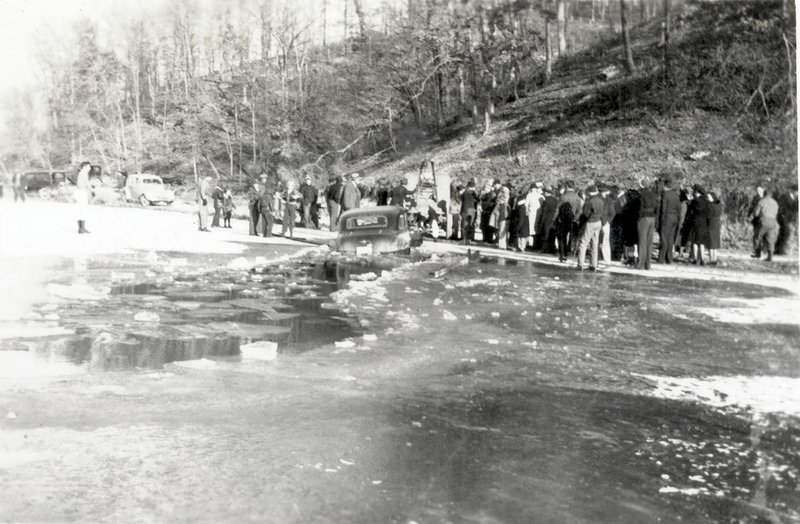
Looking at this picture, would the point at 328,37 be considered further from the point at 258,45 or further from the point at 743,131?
the point at 743,131

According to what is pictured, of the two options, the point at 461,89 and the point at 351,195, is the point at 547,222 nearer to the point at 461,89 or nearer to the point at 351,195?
the point at 351,195

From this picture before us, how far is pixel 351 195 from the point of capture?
772cm

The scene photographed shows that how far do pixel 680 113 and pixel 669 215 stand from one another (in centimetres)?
126

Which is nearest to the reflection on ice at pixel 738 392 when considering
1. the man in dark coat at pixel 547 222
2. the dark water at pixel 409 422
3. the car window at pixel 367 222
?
the dark water at pixel 409 422

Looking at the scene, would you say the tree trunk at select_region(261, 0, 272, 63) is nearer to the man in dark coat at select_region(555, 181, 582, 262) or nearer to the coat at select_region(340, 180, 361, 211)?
the coat at select_region(340, 180, 361, 211)

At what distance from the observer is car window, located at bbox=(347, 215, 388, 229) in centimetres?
898

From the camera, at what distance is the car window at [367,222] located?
8977 mm

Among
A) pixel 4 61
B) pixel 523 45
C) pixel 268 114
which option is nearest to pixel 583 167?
pixel 523 45

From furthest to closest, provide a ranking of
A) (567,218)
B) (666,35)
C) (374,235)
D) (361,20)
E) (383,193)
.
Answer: (567,218) < (374,235) < (383,193) < (361,20) < (666,35)

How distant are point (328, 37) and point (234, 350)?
253 cm

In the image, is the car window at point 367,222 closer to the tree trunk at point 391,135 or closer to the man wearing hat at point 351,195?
the man wearing hat at point 351,195

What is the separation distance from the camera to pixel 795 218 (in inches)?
169

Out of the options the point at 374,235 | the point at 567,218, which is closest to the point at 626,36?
the point at 374,235

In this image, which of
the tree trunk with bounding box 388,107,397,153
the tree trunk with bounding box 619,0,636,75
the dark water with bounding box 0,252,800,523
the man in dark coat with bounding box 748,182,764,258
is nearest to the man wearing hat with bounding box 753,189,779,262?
the man in dark coat with bounding box 748,182,764,258
